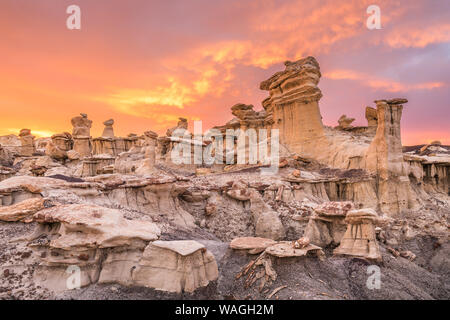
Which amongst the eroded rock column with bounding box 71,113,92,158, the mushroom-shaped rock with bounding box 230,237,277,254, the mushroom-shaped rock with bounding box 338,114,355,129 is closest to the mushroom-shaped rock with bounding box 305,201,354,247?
the mushroom-shaped rock with bounding box 230,237,277,254

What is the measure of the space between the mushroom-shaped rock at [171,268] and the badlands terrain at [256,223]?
3cm

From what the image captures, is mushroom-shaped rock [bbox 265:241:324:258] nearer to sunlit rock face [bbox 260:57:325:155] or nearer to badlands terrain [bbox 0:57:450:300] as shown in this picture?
badlands terrain [bbox 0:57:450:300]

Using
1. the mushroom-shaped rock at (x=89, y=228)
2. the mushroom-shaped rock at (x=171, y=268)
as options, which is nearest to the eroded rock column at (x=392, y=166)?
the mushroom-shaped rock at (x=171, y=268)

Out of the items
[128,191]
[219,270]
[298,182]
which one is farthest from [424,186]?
[128,191]

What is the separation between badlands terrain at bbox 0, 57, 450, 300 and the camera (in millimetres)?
6090

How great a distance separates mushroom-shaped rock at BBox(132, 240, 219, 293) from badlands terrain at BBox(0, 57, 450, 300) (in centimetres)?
3

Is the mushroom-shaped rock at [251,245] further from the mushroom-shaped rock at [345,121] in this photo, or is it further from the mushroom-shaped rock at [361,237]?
the mushroom-shaped rock at [345,121]

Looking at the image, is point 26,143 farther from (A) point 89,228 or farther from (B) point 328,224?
(B) point 328,224

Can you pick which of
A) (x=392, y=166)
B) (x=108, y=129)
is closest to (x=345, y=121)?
(x=392, y=166)

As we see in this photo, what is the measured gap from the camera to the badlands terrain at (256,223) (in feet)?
A: 20.0

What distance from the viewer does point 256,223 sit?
42.5ft

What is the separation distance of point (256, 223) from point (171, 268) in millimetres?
7562
